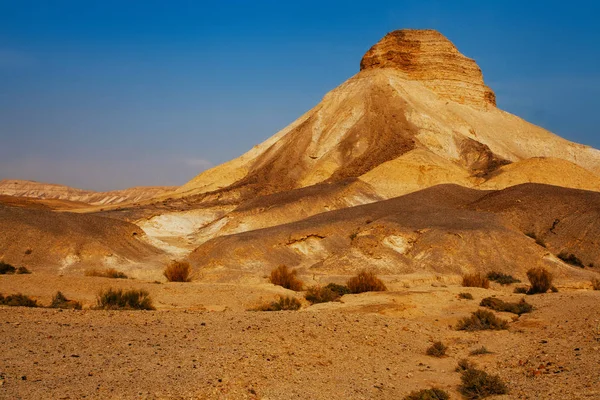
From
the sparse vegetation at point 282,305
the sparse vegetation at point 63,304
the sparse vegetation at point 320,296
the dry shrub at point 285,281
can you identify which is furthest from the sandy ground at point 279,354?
the dry shrub at point 285,281

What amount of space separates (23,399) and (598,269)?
2927 cm

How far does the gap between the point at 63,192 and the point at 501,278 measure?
459 feet

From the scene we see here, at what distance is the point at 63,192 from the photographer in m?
150

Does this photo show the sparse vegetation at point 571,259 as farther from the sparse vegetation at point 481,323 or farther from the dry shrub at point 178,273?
the dry shrub at point 178,273

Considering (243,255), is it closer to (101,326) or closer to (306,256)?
(306,256)

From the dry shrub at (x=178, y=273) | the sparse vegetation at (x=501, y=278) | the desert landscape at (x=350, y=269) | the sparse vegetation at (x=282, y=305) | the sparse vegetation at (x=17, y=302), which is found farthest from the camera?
the dry shrub at (x=178, y=273)

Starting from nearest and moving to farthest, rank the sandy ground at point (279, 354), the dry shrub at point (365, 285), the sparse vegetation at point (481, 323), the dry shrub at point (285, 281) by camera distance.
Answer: the sandy ground at point (279, 354) < the sparse vegetation at point (481, 323) < the dry shrub at point (365, 285) < the dry shrub at point (285, 281)

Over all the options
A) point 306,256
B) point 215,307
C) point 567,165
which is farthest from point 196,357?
point 567,165

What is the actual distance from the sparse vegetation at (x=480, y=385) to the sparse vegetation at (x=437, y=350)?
2.05 metres

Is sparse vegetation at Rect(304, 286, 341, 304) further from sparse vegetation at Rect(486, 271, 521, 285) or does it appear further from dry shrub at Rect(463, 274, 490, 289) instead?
sparse vegetation at Rect(486, 271, 521, 285)

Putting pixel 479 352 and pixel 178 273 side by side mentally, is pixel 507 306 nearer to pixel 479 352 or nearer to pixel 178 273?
pixel 479 352

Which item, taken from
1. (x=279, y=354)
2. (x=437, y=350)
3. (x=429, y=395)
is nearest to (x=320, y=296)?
(x=437, y=350)

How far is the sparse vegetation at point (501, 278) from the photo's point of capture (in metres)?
25.5

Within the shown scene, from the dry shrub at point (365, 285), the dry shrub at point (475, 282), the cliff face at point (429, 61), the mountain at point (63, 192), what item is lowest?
the dry shrub at point (365, 285)
